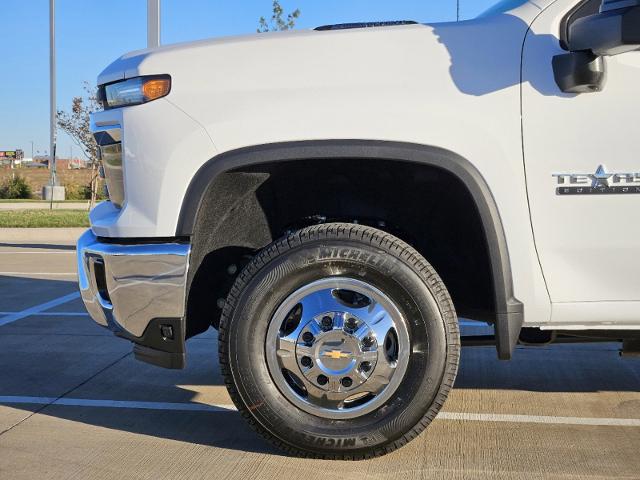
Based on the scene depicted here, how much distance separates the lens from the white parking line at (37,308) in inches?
264

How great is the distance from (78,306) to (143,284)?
437 cm

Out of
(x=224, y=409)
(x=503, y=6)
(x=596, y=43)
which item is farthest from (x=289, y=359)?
(x=503, y=6)

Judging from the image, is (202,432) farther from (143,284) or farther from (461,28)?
(461,28)

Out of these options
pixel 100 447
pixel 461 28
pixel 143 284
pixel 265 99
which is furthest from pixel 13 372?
pixel 461 28

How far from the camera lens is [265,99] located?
10.5ft

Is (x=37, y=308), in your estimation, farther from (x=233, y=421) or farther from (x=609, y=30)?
(x=609, y=30)

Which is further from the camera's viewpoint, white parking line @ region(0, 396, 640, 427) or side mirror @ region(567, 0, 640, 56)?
white parking line @ region(0, 396, 640, 427)

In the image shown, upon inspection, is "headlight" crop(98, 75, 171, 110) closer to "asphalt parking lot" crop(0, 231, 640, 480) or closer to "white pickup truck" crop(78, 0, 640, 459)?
"white pickup truck" crop(78, 0, 640, 459)

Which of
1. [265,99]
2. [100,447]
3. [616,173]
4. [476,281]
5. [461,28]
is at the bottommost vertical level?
[100,447]

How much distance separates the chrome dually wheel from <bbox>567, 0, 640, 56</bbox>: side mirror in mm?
1213

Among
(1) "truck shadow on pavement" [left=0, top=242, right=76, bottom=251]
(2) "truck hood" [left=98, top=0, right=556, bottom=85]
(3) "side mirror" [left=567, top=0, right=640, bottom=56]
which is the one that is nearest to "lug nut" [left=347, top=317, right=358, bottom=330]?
(2) "truck hood" [left=98, top=0, right=556, bottom=85]

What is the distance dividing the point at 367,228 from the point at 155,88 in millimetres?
1029

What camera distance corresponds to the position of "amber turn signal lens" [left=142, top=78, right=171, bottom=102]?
328 centimetres

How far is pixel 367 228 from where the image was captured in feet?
11.0
